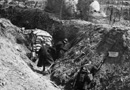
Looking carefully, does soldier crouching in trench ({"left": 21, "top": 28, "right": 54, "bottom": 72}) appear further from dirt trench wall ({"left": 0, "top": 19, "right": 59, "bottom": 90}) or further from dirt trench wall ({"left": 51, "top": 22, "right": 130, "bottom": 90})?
dirt trench wall ({"left": 0, "top": 19, "right": 59, "bottom": 90})

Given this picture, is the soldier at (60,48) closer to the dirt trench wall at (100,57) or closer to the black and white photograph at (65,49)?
the black and white photograph at (65,49)

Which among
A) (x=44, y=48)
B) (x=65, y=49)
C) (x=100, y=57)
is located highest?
(x=44, y=48)

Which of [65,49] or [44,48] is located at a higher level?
[44,48]

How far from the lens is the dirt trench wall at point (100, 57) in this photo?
920 centimetres

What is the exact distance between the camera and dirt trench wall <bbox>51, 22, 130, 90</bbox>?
9.20 meters

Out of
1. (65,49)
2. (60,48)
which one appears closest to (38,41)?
(60,48)

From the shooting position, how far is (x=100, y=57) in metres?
10.4

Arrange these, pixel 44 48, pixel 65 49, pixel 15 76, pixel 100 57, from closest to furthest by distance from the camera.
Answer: pixel 15 76
pixel 100 57
pixel 44 48
pixel 65 49

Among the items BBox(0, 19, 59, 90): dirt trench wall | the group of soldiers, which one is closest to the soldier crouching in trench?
the group of soldiers

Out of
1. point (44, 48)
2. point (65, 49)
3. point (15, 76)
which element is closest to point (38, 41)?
point (65, 49)

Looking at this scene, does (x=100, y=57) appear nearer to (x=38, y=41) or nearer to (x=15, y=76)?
(x=15, y=76)

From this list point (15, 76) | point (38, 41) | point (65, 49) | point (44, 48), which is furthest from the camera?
point (38, 41)

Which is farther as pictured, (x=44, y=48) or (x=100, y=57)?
(x=44, y=48)

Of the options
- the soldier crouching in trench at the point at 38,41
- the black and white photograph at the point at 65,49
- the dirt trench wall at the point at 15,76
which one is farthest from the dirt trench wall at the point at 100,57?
the dirt trench wall at the point at 15,76
